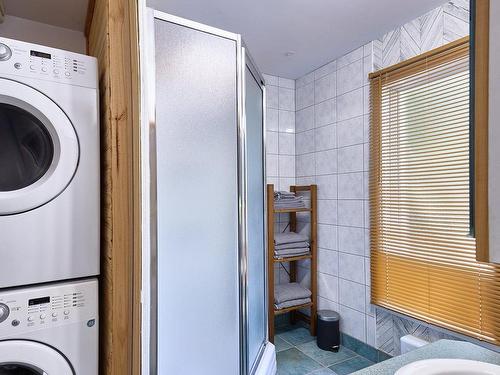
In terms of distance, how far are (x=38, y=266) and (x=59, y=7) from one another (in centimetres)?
135

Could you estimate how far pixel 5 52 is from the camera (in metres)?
1.00

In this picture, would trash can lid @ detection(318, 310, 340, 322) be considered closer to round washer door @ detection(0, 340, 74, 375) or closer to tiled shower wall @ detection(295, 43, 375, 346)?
tiled shower wall @ detection(295, 43, 375, 346)

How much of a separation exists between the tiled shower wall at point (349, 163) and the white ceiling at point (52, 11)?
188cm

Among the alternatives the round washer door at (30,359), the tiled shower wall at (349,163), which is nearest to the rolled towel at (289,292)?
the tiled shower wall at (349,163)

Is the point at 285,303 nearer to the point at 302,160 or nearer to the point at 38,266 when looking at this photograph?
the point at 302,160

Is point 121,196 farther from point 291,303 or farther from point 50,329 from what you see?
point 291,303

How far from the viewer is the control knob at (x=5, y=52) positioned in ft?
3.26

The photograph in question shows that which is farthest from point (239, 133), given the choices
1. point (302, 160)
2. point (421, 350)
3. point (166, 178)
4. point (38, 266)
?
point (302, 160)

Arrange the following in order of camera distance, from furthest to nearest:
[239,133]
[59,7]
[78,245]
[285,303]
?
[285,303] < [59,7] < [239,133] < [78,245]

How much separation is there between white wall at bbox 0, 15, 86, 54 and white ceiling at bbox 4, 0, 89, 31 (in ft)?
0.10

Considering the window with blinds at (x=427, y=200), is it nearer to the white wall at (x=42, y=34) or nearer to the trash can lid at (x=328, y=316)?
the trash can lid at (x=328, y=316)

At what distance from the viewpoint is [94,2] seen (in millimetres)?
1454

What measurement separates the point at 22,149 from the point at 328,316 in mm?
2312

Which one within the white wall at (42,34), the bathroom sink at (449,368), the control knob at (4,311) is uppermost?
the white wall at (42,34)
